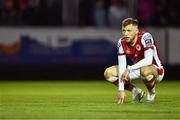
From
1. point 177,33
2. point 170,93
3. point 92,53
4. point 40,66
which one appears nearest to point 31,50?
point 40,66

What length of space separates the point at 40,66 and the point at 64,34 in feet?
3.71

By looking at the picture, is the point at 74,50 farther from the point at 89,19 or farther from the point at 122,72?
the point at 122,72

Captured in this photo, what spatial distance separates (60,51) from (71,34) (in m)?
0.57

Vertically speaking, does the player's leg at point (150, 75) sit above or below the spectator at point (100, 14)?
below

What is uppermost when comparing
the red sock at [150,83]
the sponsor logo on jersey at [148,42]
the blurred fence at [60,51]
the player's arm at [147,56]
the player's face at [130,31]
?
the player's face at [130,31]

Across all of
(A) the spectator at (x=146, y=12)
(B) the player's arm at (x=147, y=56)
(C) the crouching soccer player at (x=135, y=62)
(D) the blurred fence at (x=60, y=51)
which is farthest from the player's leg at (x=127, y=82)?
(A) the spectator at (x=146, y=12)

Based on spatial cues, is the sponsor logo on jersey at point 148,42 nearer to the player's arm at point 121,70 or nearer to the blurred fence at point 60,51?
the player's arm at point 121,70

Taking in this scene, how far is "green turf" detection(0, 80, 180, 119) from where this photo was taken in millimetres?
9812

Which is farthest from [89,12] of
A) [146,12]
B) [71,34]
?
[146,12]

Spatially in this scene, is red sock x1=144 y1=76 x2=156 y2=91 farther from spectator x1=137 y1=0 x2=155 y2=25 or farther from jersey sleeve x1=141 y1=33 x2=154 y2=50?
spectator x1=137 y1=0 x2=155 y2=25

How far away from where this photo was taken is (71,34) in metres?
19.8

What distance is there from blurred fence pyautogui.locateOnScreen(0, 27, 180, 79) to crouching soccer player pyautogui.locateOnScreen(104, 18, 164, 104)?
7563mm

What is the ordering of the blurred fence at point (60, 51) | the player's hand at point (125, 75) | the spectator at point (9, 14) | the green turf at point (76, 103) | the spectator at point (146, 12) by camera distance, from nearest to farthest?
the green turf at point (76, 103)
the player's hand at point (125, 75)
the spectator at point (9, 14)
the blurred fence at point (60, 51)
the spectator at point (146, 12)

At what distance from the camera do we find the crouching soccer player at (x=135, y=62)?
448 inches
